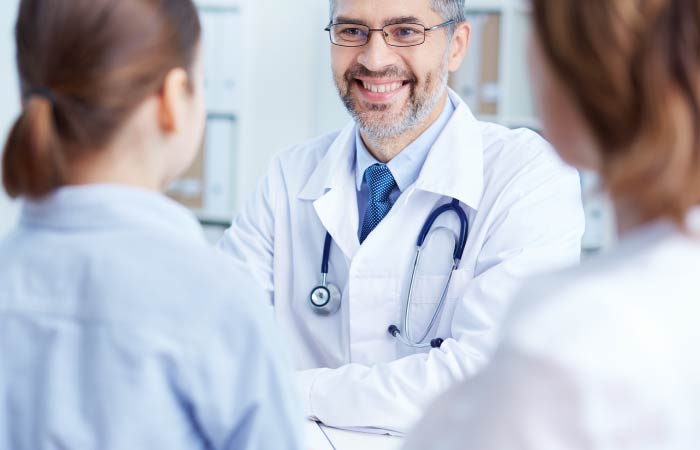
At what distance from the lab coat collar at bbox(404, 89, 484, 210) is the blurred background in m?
1.43

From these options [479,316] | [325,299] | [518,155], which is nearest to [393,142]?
[518,155]

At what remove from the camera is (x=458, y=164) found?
1675 millimetres

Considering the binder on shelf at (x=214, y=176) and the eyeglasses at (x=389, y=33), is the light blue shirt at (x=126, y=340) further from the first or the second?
the binder on shelf at (x=214, y=176)

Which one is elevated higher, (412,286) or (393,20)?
(393,20)

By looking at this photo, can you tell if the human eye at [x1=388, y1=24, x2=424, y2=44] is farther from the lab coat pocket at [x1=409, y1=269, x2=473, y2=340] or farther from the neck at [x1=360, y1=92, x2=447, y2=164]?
the lab coat pocket at [x1=409, y1=269, x2=473, y2=340]

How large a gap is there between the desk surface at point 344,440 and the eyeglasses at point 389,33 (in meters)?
0.83

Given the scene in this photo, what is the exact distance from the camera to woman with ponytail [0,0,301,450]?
31.9 inches

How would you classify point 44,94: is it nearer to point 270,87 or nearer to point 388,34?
point 388,34

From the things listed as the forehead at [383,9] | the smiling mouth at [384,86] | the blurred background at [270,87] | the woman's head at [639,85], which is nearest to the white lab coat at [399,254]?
the smiling mouth at [384,86]

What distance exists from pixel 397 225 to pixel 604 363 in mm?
1080

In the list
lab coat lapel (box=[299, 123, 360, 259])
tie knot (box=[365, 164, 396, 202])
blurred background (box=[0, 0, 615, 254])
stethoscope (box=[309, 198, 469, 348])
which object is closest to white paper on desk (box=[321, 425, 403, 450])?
stethoscope (box=[309, 198, 469, 348])

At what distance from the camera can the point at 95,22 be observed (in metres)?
0.81

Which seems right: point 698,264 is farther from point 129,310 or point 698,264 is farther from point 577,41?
point 129,310

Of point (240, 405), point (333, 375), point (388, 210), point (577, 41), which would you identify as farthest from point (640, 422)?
point (388, 210)
